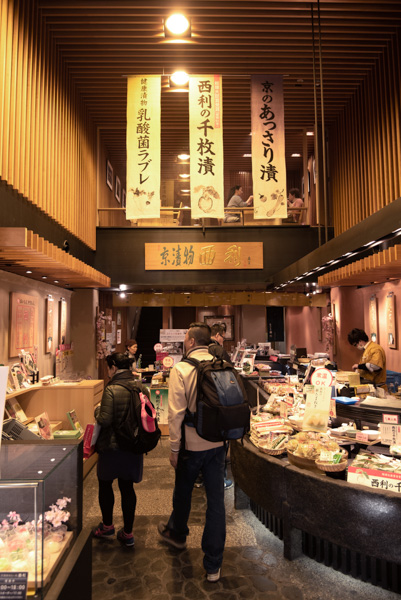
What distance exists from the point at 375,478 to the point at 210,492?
1.20 meters

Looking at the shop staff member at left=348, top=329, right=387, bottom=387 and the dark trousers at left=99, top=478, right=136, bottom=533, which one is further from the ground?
the shop staff member at left=348, top=329, right=387, bottom=387

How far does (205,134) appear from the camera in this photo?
6363 mm

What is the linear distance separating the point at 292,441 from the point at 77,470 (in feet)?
6.58

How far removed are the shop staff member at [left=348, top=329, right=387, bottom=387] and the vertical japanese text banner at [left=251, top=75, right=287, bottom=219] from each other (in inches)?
86.2

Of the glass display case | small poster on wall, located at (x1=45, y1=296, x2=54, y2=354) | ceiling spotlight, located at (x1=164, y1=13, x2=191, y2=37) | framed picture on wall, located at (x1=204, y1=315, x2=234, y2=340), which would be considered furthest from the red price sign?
framed picture on wall, located at (x1=204, y1=315, x2=234, y2=340)

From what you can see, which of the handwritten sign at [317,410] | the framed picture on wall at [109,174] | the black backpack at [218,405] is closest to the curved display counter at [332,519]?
the handwritten sign at [317,410]

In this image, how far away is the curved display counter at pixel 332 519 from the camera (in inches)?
108

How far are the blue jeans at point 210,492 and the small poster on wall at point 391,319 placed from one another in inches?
232

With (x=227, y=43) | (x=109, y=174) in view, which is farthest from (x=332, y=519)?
(x=109, y=174)

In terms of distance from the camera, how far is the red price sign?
3857mm

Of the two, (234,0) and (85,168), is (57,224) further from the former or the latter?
(234,0)

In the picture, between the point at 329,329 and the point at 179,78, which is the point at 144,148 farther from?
the point at 329,329

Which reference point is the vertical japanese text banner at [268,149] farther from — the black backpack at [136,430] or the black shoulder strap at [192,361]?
the black backpack at [136,430]

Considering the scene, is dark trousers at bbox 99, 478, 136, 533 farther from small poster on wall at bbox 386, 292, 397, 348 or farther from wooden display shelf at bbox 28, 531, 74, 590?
small poster on wall at bbox 386, 292, 397, 348
